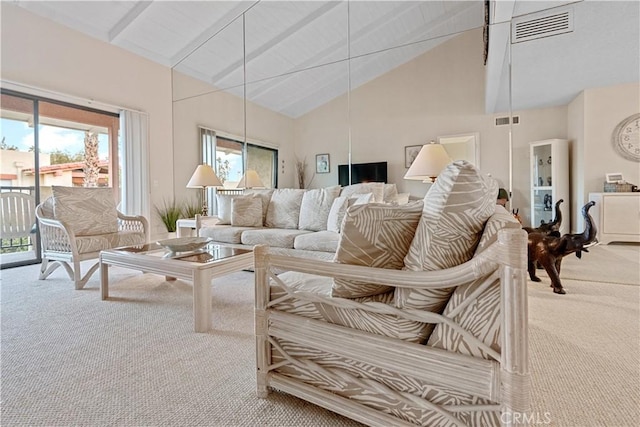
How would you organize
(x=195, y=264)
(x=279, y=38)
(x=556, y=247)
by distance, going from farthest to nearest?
(x=279, y=38) < (x=556, y=247) < (x=195, y=264)

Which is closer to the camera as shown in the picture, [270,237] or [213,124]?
[270,237]

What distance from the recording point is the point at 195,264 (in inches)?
80.5

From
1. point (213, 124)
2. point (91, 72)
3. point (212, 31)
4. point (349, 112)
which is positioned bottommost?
point (349, 112)

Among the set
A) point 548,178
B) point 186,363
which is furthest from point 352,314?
point 548,178

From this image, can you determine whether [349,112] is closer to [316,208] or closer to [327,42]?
[327,42]

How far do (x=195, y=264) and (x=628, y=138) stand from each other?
5.94 metres

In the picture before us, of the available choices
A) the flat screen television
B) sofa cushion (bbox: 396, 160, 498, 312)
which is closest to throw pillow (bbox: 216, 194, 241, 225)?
the flat screen television

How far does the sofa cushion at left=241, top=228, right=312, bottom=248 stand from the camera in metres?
3.14

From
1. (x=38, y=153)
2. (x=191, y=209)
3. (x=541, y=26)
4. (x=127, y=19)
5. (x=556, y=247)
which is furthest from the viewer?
(x=191, y=209)

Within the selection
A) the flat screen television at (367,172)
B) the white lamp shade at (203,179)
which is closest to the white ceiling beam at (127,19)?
the white lamp shade at (203,179)

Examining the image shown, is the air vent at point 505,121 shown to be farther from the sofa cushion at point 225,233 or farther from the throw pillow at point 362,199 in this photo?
the sofa cushion at point 225,233

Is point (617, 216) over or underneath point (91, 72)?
underneath

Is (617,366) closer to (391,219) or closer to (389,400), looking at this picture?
(389,400)

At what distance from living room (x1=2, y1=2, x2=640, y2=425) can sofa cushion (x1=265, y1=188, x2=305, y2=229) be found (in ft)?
4.00
